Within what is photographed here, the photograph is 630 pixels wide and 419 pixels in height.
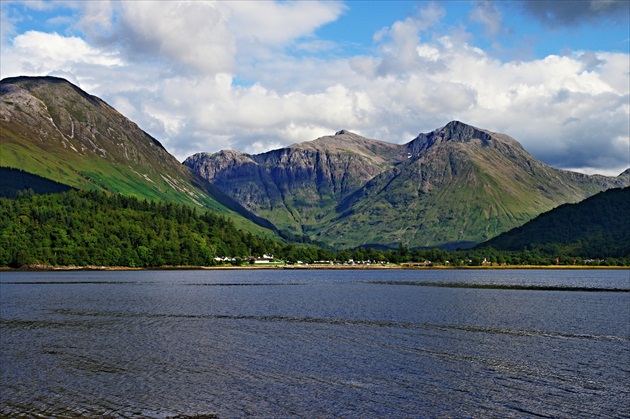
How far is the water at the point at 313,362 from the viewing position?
41781 millimetres

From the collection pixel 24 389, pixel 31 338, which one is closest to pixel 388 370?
pixel 24 389

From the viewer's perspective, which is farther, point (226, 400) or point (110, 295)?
point (110, 295)

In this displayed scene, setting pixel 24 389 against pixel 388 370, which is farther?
pixel 388 370

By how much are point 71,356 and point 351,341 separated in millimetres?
31911

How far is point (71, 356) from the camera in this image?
60.2m

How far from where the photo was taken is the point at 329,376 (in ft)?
168

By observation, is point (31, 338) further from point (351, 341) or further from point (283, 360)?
point (351, 341)

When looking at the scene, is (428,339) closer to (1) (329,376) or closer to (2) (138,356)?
(1) (329,376)

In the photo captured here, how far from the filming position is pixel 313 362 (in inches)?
2277

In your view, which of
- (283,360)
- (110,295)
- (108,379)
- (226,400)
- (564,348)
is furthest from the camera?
(110,295)

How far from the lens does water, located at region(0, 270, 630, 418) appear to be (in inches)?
1645

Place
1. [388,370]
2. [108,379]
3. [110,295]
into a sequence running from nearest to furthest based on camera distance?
[108,379], [388,370], [110,295]

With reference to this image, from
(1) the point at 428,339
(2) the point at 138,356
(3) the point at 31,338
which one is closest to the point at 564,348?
(1) the point at 428,339

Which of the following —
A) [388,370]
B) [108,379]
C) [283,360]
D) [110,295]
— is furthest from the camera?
[110,295]
